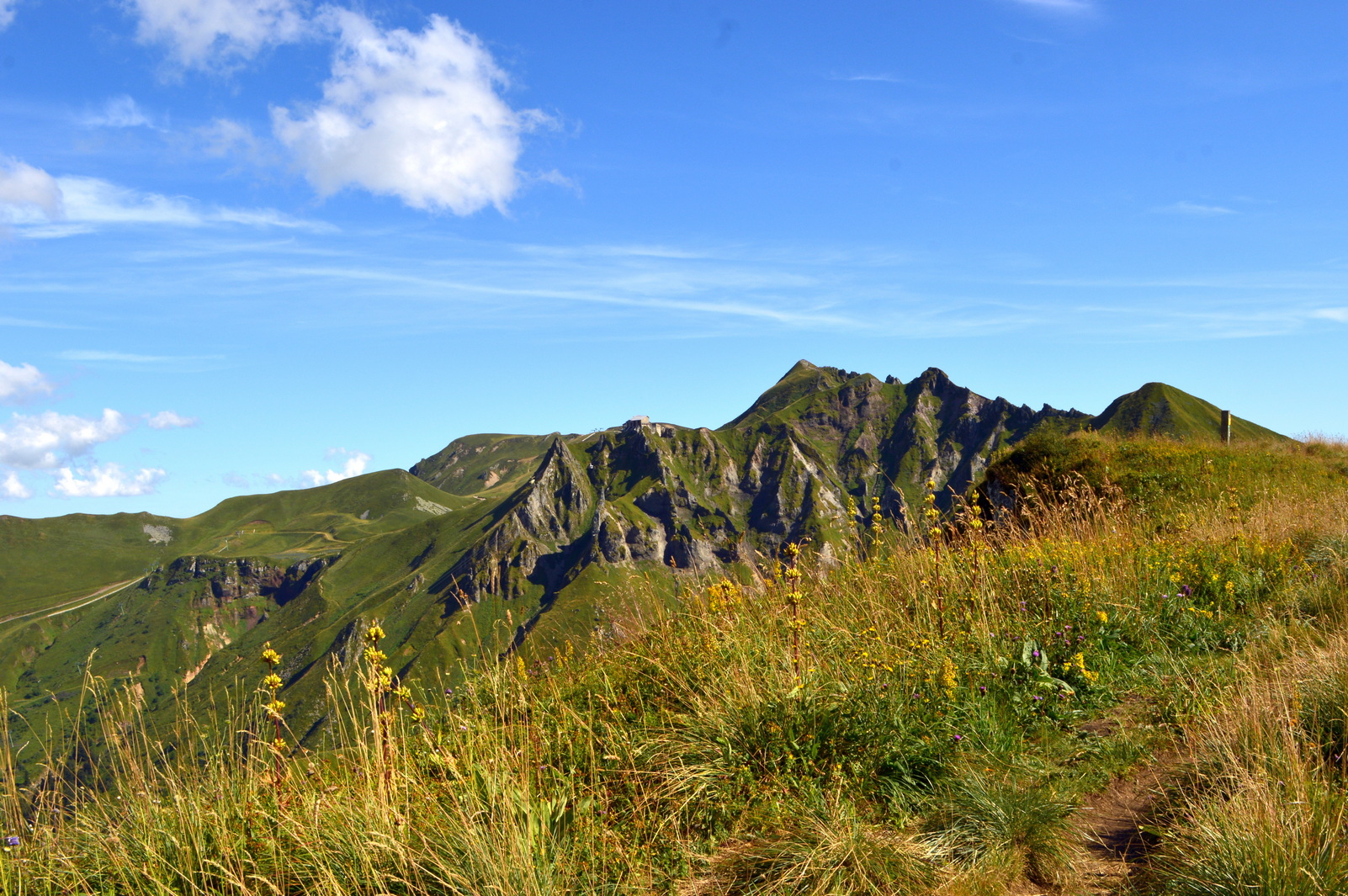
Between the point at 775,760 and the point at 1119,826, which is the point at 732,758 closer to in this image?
the point at 775,760

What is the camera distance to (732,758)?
463 centimetres

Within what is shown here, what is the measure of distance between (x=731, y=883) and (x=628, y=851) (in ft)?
1.89

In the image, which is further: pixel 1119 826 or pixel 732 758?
pixel 732 758

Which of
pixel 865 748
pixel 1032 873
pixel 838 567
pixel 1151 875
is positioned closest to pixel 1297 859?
pixel 1151 875

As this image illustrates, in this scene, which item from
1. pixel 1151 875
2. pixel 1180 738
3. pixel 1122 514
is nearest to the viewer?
pixel 1151 875

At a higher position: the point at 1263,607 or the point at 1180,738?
the point at 1263,607

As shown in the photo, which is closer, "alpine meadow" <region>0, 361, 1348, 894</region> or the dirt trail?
"alpine meadow" <region>0, 361, 1348, 894</region>

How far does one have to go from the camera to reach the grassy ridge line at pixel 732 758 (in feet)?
12.6

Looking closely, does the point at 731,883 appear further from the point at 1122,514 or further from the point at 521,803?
the point at 1122,514

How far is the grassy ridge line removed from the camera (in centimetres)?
385

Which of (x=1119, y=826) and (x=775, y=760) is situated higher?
(x=775, y=760)

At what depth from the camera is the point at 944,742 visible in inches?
182

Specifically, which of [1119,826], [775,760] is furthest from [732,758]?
[1119,826]

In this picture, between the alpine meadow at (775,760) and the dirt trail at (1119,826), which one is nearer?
the alpine meadow at (775,760)
